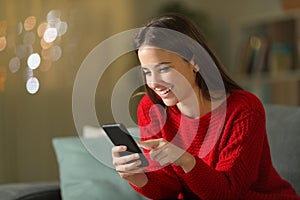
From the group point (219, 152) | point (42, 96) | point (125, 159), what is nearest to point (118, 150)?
point (125, 159)

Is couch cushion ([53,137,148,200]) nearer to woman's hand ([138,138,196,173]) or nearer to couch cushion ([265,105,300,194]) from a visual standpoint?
couch cushion ([265,105,300,194])

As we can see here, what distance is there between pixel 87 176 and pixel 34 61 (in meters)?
1.62

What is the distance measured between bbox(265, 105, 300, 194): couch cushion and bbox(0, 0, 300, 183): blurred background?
1.70 meters

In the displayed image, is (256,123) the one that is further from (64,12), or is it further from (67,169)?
(64,12)

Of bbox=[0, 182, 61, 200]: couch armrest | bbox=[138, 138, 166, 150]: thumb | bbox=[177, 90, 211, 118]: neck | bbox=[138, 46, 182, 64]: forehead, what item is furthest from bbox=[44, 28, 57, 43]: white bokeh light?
bbox=[138, 138, 166, 150]: thumb

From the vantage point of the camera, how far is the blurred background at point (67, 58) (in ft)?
10.6

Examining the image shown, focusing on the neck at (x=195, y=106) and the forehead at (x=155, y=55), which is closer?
the forehead at (x=155, y=55)

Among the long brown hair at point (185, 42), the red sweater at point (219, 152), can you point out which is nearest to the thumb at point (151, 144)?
the red sweater at point (219, 152)

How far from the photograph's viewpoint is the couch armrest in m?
1.62

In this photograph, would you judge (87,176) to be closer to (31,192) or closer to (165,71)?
(31,192)

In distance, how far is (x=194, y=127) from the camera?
1.46m

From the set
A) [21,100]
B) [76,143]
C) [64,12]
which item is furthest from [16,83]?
[76,143]

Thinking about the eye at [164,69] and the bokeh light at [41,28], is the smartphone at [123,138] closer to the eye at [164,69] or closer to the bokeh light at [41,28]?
the eye at [164,69]

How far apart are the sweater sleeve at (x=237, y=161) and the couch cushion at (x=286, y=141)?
1.08 ft
